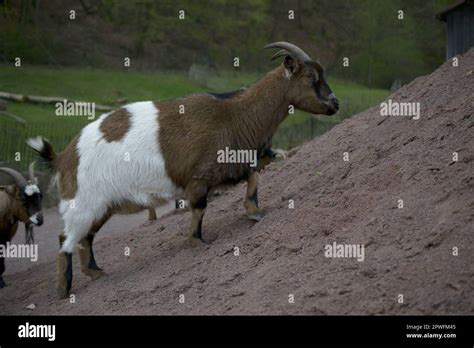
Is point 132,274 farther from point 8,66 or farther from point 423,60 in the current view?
point 8,66

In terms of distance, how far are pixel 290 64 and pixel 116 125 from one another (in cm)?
206

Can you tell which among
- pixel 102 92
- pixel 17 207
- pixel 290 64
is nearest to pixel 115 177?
pixel 290 64

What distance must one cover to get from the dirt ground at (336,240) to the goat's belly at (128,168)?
0.80 m

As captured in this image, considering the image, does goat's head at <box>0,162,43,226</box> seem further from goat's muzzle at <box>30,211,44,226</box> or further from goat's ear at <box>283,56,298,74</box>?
goat's ear at <box>283,56,298,74</box>

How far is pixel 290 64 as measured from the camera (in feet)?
24.4

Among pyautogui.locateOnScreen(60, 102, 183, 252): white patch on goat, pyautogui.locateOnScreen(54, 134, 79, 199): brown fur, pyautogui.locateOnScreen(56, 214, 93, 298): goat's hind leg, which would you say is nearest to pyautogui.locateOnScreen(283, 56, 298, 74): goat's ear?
pyautogui.locateOnScreen(60, 102, 183, 252): white patch on goat

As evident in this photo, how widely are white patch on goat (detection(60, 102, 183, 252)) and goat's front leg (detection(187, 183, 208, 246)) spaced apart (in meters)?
0.24

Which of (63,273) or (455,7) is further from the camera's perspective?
(455,7)

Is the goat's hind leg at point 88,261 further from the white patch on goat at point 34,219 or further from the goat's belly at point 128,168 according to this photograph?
the white patch on goat at point 34,219

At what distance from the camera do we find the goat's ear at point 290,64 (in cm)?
741

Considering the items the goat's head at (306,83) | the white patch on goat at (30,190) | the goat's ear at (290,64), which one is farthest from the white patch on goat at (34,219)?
the goat's ear at (290,64)

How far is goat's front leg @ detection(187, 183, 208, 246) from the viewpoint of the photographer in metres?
7.26

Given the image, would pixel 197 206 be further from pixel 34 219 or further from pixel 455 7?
pixel 455 7
